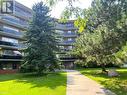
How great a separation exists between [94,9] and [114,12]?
2.95 metres

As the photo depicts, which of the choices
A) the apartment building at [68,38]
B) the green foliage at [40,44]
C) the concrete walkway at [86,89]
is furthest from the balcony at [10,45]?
the concrete walkway at [86,89]

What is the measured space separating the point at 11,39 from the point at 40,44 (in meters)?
19.4

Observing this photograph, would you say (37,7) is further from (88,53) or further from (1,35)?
(1,35)

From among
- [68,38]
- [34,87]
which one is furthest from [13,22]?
[34,87]

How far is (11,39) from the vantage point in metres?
61.4

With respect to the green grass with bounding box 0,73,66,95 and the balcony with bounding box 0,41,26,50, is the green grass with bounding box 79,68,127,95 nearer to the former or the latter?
the green grass with bounding box 0,73,66,95

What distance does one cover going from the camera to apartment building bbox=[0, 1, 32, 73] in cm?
5534

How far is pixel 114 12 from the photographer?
21391mm

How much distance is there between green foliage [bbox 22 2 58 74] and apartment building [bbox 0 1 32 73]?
8.83m

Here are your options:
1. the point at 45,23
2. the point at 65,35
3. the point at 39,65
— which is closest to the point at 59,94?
the point at 39,65

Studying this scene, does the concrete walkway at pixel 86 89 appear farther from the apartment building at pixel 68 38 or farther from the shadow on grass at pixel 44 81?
the apartment building at pixel 68 38

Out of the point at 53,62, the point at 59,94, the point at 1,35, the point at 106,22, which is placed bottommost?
the point at 59,94

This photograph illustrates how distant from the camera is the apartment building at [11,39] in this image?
55.3m

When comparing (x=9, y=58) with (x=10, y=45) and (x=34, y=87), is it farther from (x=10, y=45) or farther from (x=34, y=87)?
(x=34, y=87)
